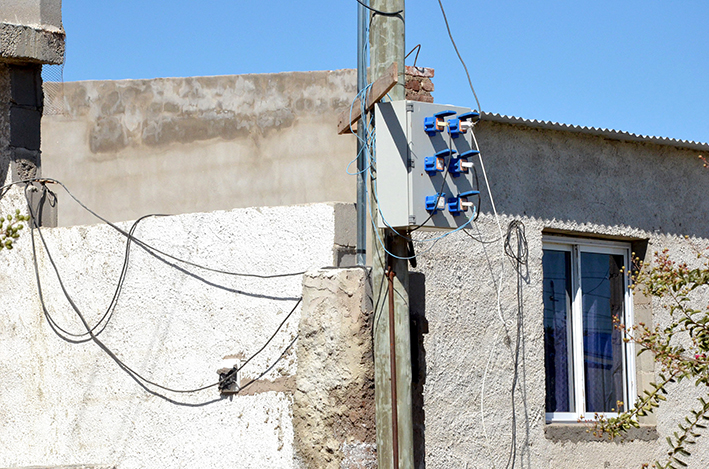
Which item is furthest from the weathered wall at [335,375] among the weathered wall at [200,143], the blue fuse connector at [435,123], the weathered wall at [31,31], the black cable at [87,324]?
the weathered wall at [200,143]

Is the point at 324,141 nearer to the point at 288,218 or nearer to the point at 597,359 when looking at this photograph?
the point at 597,359

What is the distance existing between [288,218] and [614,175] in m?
3.25

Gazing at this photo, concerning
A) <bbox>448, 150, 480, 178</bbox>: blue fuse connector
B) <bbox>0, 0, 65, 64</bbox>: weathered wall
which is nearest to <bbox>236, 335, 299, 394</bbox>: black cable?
<bbox>448, 150, 480, 178</bbox>: blue fuse connector

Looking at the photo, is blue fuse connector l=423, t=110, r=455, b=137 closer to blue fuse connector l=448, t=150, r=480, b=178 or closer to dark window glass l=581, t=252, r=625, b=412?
blue fuse connector l=448, t=150, r=480, b=178

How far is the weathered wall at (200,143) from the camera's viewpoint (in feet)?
36.6

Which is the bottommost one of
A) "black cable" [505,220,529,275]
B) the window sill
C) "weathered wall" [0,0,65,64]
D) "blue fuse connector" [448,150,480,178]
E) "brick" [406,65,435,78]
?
the window sill

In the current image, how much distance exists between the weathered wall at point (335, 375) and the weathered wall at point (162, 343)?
0.49 feet

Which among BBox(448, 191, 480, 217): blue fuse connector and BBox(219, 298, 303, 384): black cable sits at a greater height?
BBox(448, 191, 480, 217): blue fuse connector

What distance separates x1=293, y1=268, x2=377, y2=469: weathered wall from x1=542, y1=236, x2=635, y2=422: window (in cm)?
261

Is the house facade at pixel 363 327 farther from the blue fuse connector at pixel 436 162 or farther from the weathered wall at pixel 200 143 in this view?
the weathered wall at pixel 200 143

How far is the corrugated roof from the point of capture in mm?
6754

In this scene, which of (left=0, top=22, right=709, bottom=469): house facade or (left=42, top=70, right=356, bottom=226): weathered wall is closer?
(left=0, top=22, right=709, bottom=469): house facade

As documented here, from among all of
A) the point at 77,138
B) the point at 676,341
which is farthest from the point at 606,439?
the point at 77,138

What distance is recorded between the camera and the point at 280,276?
5.43m
